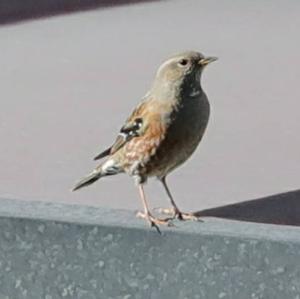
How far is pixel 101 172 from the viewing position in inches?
177

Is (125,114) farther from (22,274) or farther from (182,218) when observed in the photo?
(22,274)

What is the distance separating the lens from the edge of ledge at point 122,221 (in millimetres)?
3320

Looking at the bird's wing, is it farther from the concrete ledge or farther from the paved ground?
the concrete ledge

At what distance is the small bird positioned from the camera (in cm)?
424

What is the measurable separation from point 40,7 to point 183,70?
2.46 meters

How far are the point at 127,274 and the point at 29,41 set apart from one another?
10.00ft

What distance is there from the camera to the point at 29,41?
6.26 m

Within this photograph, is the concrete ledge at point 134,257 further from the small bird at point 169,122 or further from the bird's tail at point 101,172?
the bird's tail at point 101,172

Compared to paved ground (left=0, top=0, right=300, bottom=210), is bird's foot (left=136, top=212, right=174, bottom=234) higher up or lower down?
higher up

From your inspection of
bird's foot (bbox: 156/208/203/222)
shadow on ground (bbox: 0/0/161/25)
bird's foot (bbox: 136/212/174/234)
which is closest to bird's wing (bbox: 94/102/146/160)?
bird's foot (bbox: 156/208/203/222)

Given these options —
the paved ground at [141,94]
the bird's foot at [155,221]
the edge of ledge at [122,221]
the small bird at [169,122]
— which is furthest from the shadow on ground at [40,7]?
the edge of ledge at [122,221]

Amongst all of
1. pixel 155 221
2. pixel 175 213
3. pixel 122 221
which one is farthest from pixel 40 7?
pixel 122 221

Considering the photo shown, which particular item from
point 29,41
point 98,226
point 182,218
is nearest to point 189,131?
point 182,218

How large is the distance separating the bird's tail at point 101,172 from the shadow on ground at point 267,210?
1.16ft
